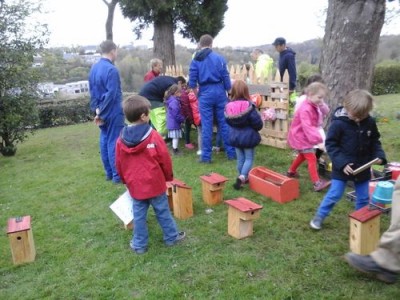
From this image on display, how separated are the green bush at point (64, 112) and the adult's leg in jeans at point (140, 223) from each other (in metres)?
15.0

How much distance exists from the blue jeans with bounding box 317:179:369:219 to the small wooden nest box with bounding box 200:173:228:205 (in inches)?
53.2

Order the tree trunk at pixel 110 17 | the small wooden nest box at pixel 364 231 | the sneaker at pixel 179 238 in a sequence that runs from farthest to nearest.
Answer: the tree trunk at pixel 110 17, the sneaker at pixel 179 238, the small wooden nest box at pixel 364 231

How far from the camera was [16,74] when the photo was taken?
1032 cm

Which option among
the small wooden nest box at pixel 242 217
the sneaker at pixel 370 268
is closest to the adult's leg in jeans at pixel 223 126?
the small wooden nest box at pixel 242 217

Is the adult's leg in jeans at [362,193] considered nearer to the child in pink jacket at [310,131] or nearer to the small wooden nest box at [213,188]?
the child in pink jacket at [310,131]

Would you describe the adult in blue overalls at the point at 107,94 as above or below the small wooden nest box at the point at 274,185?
above

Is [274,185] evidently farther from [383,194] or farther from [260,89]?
[260,89]

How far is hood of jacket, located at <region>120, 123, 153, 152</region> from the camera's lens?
12.3 feet

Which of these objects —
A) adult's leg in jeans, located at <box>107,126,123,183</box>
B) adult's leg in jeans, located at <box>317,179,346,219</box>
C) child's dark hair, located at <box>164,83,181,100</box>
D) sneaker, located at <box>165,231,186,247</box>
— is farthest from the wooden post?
child's dark hair, located at <box>164,83,181,100</box>

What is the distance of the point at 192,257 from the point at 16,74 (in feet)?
28.4

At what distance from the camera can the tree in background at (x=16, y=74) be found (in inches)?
401

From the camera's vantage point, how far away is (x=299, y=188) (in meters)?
5.42

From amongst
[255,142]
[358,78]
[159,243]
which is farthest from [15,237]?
[358,78]

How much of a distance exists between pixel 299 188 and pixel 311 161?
42 centimetres
